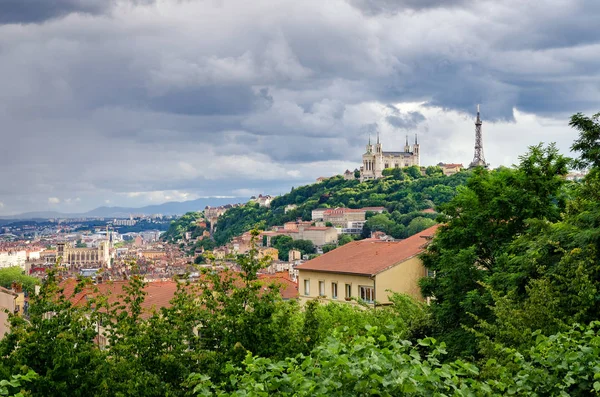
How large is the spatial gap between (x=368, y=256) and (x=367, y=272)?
12.7 ft

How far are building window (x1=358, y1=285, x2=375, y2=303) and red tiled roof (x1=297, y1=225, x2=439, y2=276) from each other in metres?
0.97

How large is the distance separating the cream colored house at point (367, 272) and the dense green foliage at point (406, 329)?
Result: 9505mm

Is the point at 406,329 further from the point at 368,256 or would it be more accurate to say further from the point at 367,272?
the point at 368,256

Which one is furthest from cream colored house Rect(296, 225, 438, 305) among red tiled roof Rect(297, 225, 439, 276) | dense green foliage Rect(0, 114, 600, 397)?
dense green foliage Rect(0, 114, 600, 397)

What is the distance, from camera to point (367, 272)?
4381 centimetres

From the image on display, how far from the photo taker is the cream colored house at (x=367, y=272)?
1700 inches

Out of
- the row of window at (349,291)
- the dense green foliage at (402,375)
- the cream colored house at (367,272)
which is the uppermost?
the dense green foliage at (402,375)

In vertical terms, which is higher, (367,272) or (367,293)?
(367,272)

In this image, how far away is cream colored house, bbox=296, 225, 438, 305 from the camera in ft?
142

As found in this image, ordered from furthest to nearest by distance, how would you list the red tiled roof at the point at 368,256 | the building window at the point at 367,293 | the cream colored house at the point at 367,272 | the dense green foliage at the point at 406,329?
the red tiled roof at the point at 368,256, the building window at the point at 367,293, the cream colored house at the point at 367,272, the dense green foliage at the point at 406,329

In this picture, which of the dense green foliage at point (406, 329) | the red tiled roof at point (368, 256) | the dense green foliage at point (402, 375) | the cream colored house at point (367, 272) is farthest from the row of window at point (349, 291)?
the dense green foliage at point (402, 375)

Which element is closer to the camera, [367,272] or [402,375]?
[402,375]

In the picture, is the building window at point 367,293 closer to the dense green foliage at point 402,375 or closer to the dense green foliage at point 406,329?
the dense green foliage at point 406,329

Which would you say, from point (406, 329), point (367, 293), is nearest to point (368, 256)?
point (367, 293)
